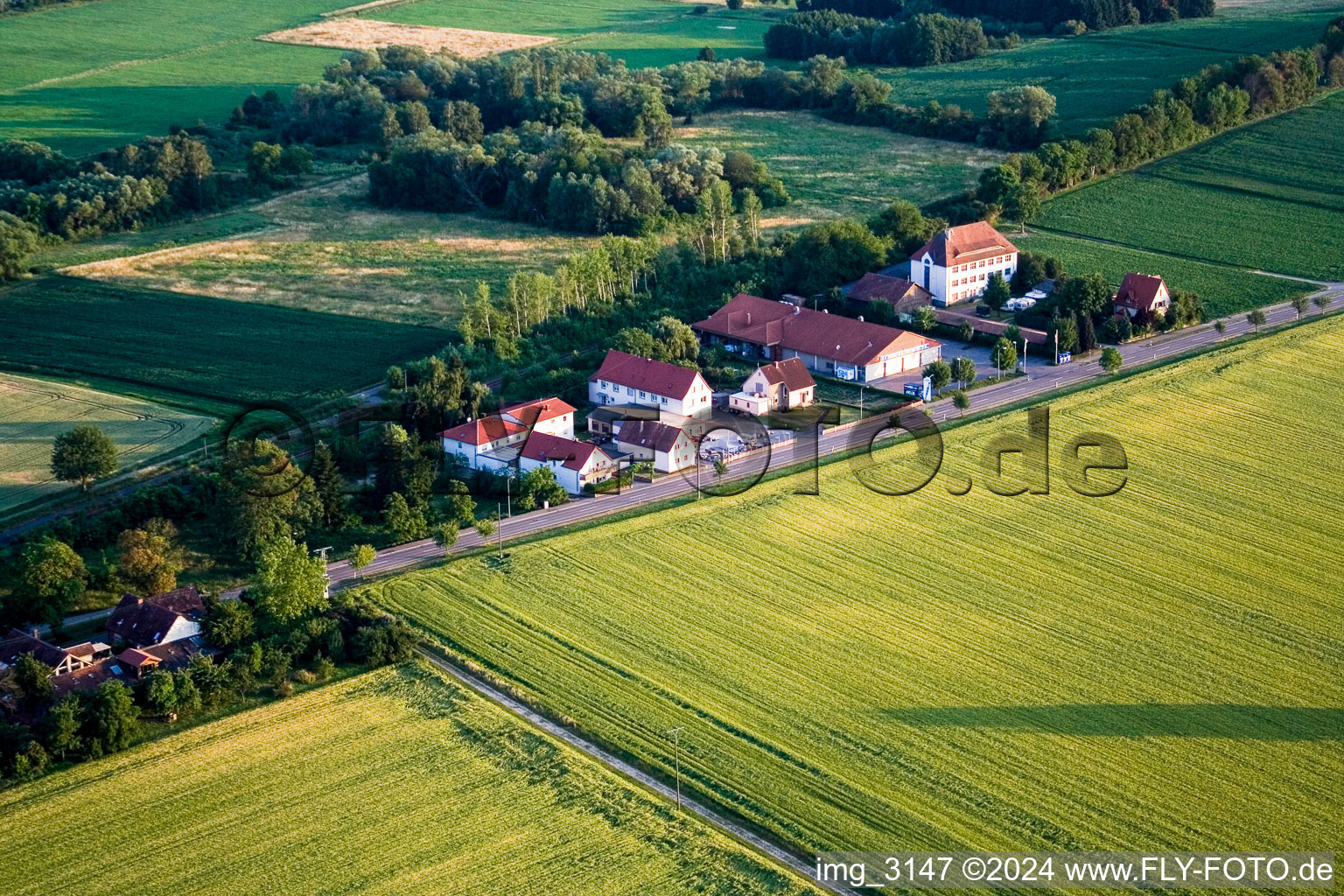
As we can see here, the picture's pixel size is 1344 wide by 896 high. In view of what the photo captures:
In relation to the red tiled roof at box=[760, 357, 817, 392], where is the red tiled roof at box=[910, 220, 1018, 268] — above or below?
above

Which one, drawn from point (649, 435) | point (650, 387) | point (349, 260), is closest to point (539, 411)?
point (649, 435)

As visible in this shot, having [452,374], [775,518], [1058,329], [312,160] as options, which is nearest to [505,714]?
[775,518]

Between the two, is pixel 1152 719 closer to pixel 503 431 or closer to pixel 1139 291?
pixel 503 431

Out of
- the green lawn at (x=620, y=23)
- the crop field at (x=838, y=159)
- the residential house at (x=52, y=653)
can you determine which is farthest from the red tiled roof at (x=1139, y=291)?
the green lawn at (x=620, y=23)

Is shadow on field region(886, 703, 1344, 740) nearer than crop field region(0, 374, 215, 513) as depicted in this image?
Yes

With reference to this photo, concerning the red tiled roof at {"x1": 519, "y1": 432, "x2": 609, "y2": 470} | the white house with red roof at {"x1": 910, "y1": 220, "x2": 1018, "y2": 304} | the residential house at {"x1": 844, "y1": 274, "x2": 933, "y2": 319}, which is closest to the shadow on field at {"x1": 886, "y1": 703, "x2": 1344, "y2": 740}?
the red tiled roof at {"x1": 519, "y1": 432, "x2": 609, "y2": 470}

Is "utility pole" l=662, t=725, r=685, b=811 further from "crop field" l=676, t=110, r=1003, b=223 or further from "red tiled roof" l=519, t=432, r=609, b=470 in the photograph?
"crop field" l=676, t=110, r=1003, b=223

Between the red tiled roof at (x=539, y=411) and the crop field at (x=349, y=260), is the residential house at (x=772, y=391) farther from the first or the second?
the crop field at (x=349, y=260)
